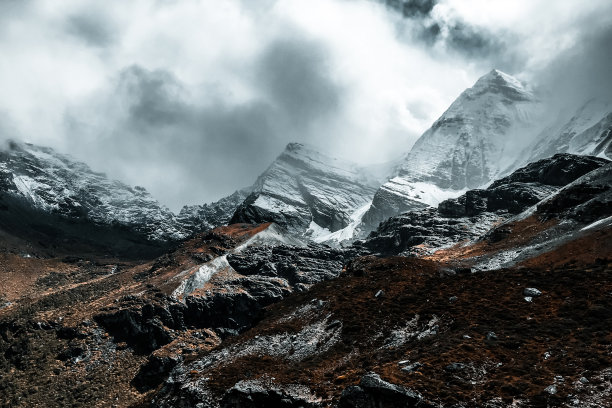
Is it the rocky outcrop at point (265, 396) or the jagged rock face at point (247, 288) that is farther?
the jagged rock face at point (247, 288)

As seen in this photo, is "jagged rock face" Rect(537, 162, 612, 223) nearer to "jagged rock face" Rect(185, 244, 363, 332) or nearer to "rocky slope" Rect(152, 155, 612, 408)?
"rocky slope" Rect(152, 155, 612, 408)

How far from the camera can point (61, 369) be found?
113312 millimetres

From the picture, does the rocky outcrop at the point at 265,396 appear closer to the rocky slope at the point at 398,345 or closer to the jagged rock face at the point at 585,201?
the rocky slope at the point at 398,345

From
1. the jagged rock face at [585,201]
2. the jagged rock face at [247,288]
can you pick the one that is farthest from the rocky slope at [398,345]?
the jagged rock face at [247,288]

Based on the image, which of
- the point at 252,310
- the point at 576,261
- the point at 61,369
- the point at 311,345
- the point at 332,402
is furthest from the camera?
the point at 252,310

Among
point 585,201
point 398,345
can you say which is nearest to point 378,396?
point 398,345

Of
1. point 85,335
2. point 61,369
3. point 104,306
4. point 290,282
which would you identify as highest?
point 290,282

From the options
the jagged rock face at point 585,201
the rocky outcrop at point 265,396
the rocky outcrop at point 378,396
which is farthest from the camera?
the jagged rock face at point 585,201

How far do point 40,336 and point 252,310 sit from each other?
65.7 meters

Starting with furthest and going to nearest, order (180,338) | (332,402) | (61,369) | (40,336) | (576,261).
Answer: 1. (180,338)
2. (40,336)
3. (61,369)
4. (576,261)
5. (332,402)

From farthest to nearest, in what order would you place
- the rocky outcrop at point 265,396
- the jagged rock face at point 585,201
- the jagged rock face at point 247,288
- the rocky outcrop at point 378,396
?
the jagged rock face at point 247,288 → the jagged rock face at point 585,201 → the rocky outcrop at point 265,396 → the rocky outcrop at point 378,396

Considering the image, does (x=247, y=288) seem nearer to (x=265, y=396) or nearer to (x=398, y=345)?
(x=398, y=345)

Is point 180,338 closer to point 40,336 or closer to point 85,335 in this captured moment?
point 85,335

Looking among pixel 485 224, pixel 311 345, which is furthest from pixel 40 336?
pixel 485 224
